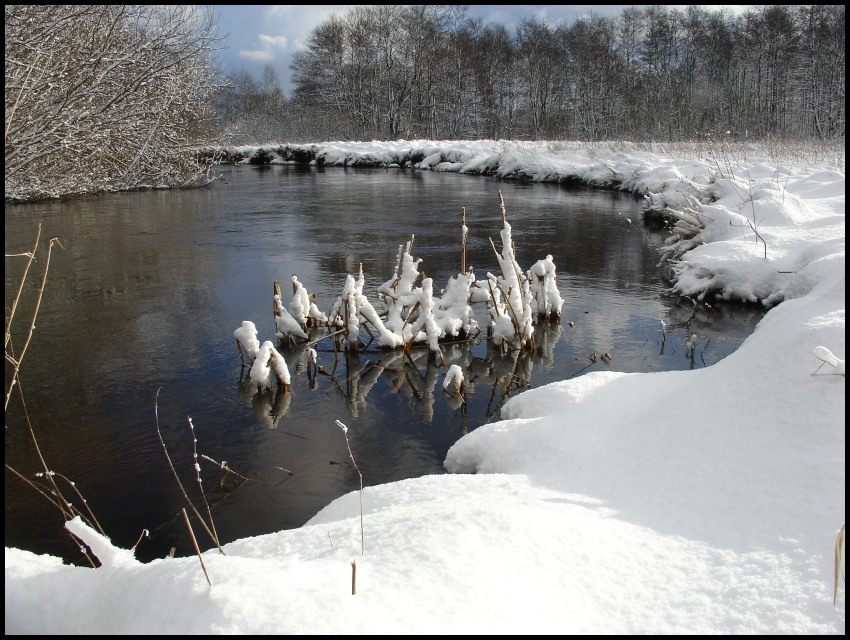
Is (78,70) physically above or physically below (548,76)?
below

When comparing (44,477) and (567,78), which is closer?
(44,477)

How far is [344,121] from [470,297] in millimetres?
44719

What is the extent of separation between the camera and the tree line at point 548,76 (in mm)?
39219

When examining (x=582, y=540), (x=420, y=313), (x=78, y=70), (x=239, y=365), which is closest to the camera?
(x=582, y=540)

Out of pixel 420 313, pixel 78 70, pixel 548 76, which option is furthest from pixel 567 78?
pixel 78 70

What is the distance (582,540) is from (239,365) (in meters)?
4.96

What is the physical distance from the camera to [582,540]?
251 centimetres

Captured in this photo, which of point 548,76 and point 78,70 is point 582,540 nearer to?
point 78,70

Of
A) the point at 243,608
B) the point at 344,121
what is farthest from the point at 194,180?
the point at 344,121

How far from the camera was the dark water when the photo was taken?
461 cm

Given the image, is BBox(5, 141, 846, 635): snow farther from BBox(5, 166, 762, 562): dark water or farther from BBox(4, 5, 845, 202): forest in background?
BBox(4, 5, 845, 202): forest in background

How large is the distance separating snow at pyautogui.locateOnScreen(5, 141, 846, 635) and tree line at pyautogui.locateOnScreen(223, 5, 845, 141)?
117 ft

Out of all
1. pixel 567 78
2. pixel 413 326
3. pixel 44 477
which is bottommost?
pixel 44 477

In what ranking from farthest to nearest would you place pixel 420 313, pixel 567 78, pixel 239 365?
pixel 567 78 → pixel 420 313 → pixel 239 365
